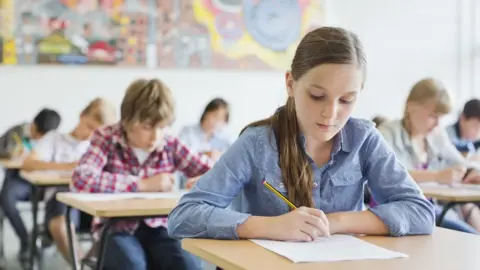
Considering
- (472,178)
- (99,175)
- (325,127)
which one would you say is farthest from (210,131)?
(325,127)

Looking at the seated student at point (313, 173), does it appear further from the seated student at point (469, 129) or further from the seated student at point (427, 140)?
the seated student at point (469, 129)

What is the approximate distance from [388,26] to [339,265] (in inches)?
236

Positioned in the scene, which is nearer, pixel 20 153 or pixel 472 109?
pixel 472 109

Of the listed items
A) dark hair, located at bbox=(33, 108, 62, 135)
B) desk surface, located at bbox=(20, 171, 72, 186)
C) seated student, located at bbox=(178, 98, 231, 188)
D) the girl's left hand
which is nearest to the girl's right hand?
the girl's left hand

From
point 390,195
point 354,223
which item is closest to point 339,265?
point 354,223

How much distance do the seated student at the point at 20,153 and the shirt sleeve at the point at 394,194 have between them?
11.3ft

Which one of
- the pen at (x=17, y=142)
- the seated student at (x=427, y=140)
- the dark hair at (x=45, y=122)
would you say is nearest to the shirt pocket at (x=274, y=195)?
the seated student at (x=427, y=140)

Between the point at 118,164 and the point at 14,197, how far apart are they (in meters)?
2.20

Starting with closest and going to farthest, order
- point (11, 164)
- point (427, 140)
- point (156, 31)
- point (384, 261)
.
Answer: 1. point (384, 261)
2. point (427, 140)
3. point (11, 164)
4. point (156, 31)

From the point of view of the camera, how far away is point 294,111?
1.78m

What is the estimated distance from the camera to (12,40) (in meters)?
5.69

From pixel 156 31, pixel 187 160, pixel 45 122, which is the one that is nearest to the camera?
pixel 187 160

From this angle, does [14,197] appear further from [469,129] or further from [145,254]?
[469,129]

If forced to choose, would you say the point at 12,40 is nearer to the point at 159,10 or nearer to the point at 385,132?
the point at 159,10
